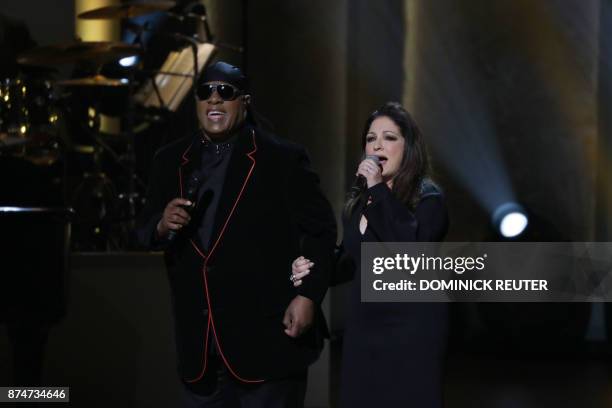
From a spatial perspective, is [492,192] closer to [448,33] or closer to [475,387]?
[448,33]

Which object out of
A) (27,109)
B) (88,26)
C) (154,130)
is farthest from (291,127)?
(27,109)

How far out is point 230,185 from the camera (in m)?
2.93

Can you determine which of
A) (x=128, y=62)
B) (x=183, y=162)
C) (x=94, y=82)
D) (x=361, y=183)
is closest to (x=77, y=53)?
(x=94, y=82)

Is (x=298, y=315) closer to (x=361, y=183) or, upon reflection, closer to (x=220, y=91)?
(x=361, y=183)

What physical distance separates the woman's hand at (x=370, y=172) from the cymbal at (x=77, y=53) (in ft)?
11.0

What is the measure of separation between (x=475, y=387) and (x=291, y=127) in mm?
3104

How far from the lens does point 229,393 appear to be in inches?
114

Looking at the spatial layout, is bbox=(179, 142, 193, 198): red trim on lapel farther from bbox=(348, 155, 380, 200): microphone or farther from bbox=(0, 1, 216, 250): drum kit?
bbox=(0, 1, 216, 250): drum kit

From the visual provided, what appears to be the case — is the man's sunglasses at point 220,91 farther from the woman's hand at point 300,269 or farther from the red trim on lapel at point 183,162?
the woman's hand at point 300,269

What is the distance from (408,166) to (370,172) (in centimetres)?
17

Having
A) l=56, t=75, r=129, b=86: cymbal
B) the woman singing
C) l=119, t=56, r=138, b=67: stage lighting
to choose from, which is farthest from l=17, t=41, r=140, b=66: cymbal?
the woman singing

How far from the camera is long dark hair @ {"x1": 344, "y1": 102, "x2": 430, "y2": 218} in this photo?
9.96ft

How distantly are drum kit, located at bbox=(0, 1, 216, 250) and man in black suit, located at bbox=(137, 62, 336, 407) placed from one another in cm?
169

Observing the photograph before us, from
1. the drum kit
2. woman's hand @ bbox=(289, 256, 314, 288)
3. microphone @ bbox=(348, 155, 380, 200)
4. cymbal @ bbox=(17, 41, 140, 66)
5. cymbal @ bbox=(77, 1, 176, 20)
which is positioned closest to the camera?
woman's hand @ bbox=(289, 256, 314, 288)
